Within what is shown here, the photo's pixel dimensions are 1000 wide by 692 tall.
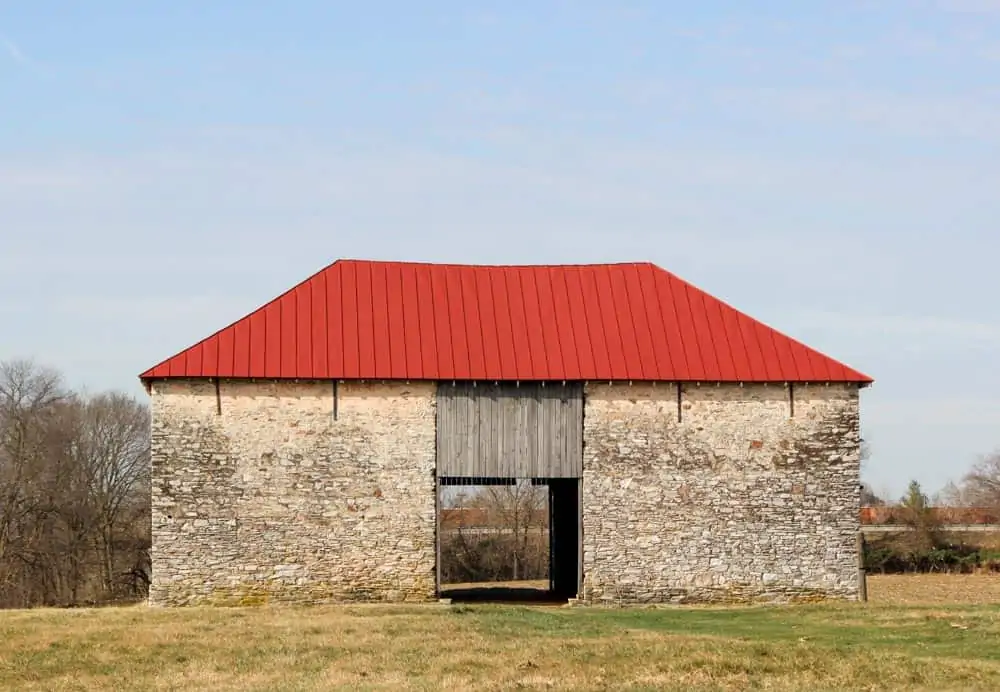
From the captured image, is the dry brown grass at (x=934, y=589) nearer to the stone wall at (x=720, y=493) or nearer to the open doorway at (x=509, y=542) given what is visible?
the stone wall at (x=720, y=493)

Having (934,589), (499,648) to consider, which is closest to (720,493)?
(934,589)

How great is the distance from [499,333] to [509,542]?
22164 mm

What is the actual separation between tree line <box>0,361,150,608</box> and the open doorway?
10.5 m

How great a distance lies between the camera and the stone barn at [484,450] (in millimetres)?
25328

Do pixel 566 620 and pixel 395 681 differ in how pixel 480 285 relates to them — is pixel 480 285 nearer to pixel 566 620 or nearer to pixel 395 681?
pixel 566 620

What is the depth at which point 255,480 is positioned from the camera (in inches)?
1000

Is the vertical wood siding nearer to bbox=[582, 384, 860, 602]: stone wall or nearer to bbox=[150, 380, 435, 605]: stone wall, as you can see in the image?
bbox=[582, 384, 860, 602]: stone wall

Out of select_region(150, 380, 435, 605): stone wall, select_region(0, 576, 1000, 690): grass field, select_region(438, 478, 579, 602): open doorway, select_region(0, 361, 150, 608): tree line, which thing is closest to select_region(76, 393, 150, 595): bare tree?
select_region(0, 361, 150, 608): tree line

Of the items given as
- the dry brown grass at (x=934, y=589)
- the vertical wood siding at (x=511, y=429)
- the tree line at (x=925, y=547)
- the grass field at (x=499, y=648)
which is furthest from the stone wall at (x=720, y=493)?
the tree line at (x=925, y=547)

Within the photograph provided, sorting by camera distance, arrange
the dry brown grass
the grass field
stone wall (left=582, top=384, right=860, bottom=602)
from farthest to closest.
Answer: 1. the dry brown grass
2. stone wall (left=582, top=384, right=860, bottom=602)
3. the grass field

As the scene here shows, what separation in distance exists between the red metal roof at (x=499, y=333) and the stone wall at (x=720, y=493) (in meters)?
0.62

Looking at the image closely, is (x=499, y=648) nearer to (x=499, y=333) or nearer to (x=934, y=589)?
(x=499, y=333)

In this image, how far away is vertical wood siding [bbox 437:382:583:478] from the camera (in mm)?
26172

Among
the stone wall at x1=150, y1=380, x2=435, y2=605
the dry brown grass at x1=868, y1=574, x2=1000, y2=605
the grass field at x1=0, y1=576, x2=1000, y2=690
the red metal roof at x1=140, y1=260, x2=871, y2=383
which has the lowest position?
the dry brown grass at x1=868, y1=574, x2=1000, y2=605
